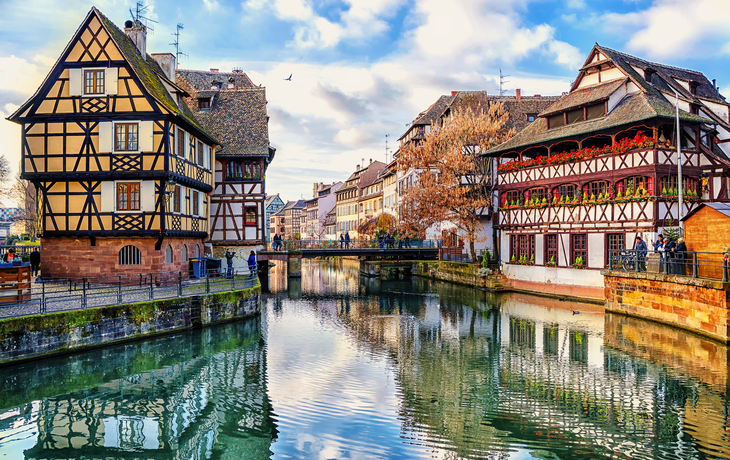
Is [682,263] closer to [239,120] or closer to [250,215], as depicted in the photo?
[250,215]

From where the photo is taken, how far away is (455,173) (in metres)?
39.1

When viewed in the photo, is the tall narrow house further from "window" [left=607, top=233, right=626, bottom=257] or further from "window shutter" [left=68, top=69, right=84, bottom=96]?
"window" [left=607, top=233, right=626, bottom=257]

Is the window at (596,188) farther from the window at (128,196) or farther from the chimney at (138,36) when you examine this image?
the chimney at (138,36)

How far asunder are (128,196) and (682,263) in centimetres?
2306

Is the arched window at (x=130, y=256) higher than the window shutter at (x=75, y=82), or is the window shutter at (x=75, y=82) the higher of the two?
the window shutter at (x=75, y=82)

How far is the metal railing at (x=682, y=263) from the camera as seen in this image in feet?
61.4

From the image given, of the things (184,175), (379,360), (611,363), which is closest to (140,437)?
(379,360)

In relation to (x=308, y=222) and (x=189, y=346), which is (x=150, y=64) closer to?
(x=189, y=346)

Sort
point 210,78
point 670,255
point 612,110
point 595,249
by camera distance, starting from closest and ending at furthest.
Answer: point 670,255 < point 595,249 < point 612,110 < point 210,78

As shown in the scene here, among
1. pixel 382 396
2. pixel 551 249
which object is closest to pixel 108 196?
pixel 382 396

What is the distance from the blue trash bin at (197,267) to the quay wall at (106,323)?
4521mm

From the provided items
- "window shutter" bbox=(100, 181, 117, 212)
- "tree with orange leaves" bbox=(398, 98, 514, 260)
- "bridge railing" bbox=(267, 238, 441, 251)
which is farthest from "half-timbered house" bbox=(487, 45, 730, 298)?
"window shutter" bbox=(100, 181, 117, 212)

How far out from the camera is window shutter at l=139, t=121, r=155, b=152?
2455cm

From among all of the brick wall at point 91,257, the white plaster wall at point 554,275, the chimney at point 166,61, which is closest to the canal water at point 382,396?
the brick wall at point 91,257
